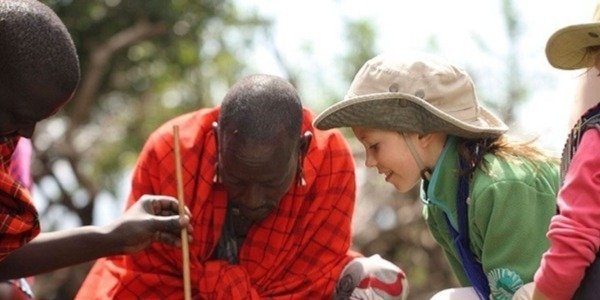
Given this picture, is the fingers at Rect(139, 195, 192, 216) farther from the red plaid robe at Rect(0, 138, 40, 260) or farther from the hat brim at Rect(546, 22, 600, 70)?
the hat brim at Rect(546, 22, 600, 70)

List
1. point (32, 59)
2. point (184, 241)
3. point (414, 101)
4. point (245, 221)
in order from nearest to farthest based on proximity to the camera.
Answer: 1. point (32, 59)
2. point (414, 101)
3. point (184, 241)
4. point (245, 221)

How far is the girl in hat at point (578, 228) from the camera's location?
399cm

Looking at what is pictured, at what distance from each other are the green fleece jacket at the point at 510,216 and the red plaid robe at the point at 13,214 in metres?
1.38

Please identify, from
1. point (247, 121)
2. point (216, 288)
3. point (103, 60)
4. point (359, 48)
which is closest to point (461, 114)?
point (247, 121)

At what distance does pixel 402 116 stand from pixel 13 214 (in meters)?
1.37

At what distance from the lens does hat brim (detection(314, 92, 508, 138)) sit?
4785mm

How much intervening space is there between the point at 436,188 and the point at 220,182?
0.87m

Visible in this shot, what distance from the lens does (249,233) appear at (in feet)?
17.5

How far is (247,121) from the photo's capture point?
197 inches

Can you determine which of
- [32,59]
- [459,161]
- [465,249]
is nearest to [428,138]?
[459,161]

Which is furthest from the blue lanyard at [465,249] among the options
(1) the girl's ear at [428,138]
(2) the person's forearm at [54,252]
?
(2) the person's forearm at [54,252]

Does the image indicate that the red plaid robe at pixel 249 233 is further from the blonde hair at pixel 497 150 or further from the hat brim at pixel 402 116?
the blonde hair at pixel 497 150

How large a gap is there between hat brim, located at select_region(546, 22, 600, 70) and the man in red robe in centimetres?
115

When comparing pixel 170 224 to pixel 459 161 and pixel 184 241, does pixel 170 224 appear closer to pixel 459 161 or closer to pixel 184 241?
pixel 184 241
